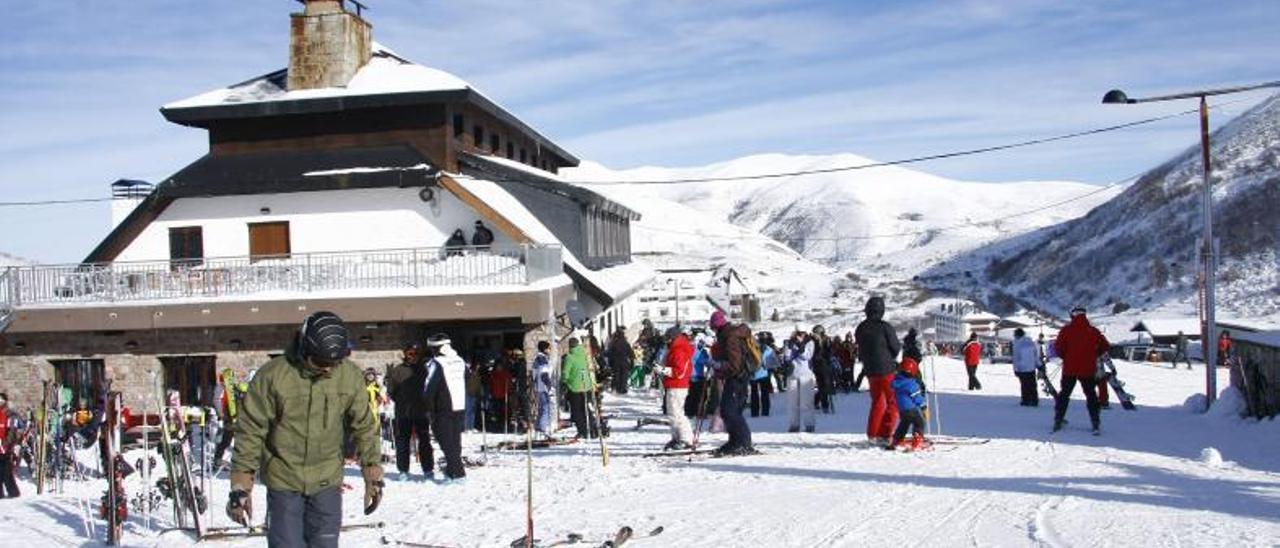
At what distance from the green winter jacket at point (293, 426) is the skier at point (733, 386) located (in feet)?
23.2

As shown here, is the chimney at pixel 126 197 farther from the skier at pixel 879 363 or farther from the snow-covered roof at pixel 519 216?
the skier at pixel 879 363

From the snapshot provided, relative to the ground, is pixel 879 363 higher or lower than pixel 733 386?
higher

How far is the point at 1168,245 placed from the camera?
95.8 m

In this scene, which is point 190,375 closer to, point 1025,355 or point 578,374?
point 578,374

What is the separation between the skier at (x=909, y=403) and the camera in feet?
42.2

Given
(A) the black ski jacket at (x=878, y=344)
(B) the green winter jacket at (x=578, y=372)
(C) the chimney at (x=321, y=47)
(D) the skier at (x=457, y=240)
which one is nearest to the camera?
(A) the black ski jacket at (x=878, y=344)

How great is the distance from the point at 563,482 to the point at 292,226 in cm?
1536

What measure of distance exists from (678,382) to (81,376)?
14.4m

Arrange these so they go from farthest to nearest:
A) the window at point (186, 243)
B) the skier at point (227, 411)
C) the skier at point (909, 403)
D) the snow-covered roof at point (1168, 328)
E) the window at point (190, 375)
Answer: the snow-covered roof at point (1168, 328)
the window at point (186, 243)
the window at point (190, 375)
the skier at point (227, 411)
the skier at point (909, 403)

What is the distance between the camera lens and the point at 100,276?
2253 centimetres

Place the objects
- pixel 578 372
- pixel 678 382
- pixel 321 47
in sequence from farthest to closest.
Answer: pixel 321 47 → pixel 578 372 → pixel 678 382

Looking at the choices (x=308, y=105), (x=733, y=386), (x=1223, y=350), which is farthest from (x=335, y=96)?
(x=1223, y=350)

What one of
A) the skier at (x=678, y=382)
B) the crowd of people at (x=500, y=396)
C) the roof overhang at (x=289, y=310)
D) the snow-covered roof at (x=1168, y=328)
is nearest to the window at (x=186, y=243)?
the roof overhang at (x=289, y=310)

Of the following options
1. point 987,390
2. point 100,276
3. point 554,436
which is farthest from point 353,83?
point 987,390
